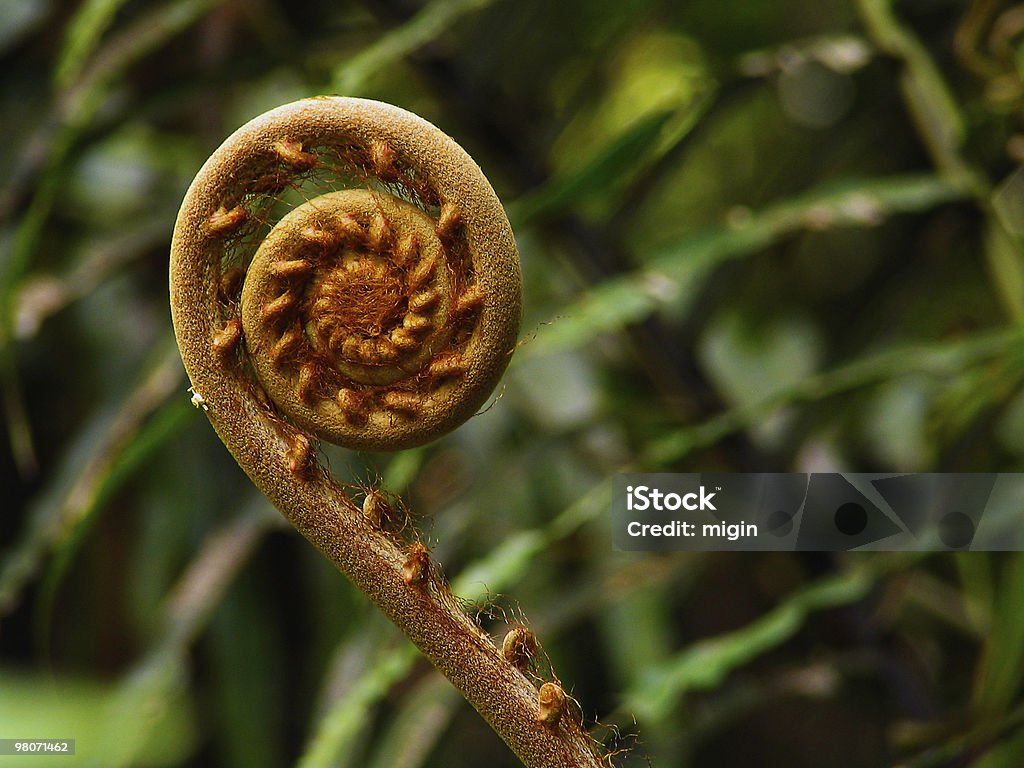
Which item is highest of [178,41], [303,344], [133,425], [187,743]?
[303,344]

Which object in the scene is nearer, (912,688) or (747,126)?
(912,688)

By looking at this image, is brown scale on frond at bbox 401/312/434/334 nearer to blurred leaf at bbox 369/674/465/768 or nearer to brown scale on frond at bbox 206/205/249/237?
brown scale on frond at bbox 206/205/249/237

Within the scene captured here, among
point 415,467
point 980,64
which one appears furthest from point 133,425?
point 980,64

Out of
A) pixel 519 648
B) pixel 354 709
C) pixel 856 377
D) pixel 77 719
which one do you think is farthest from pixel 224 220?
pixel 77 719

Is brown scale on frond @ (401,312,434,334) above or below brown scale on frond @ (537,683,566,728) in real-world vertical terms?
above

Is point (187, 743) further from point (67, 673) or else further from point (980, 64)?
point (980, 64)

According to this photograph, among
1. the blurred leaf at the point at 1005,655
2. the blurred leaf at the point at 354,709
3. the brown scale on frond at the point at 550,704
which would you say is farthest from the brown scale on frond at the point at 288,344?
the blurred leaf at the point at 1005,655

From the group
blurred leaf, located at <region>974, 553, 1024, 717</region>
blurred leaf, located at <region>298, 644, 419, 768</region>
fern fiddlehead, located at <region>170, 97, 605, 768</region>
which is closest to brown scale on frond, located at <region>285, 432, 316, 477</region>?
fern fiddlehead, located at <region>170, 97, 605, 768</region>
